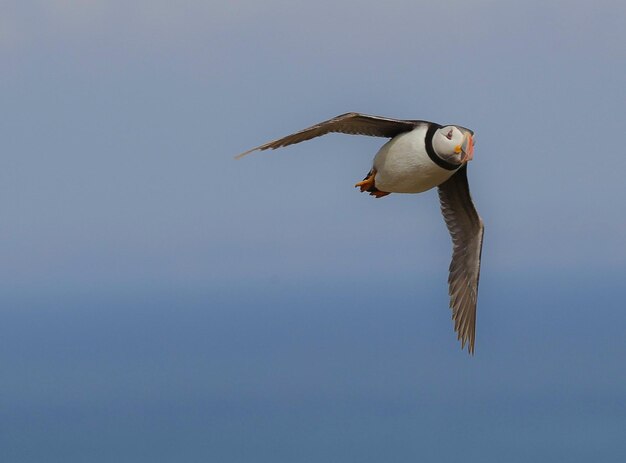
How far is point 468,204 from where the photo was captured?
22.7m

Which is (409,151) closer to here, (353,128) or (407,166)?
(407,166)

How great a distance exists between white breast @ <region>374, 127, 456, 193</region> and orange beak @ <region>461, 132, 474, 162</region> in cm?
53

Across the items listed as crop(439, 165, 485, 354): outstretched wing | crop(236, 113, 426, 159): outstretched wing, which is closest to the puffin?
crop(236, 113, 426, 159): outstretched wing

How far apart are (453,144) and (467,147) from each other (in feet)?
0.91

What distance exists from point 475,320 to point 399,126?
5.11 meters

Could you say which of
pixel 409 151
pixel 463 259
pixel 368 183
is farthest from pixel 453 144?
pixel 463 259

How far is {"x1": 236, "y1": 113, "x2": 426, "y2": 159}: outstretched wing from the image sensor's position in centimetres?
1816

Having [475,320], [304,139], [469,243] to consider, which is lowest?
[475,320]

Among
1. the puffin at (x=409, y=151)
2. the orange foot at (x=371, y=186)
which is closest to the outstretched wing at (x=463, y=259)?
the puffin at (x=409, y=151)

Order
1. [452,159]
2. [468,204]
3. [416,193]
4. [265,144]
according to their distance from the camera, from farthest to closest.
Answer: [468,204] < [416,193] < [452,159] < [265,144]

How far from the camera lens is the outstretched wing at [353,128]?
59.6ft

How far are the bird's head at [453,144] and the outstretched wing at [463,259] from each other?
3.45 m

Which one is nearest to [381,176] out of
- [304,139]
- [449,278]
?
[304,139]

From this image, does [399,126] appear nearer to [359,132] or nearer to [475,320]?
[359,132]
